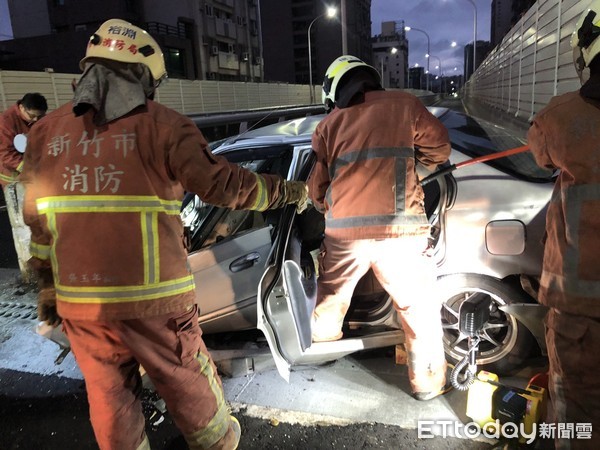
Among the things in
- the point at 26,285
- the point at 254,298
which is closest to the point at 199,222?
the point at 254,298

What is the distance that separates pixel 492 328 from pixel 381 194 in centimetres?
120

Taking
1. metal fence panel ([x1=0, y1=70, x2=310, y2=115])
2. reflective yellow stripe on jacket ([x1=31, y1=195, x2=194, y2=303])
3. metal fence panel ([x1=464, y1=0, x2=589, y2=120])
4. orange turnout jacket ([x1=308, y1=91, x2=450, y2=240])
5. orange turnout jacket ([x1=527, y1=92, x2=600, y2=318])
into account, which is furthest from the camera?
metal fence panel ([x1=0, y1=70, x2=310, y2=115])

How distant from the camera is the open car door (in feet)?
8.65

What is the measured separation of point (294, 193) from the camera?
2572 millimetres

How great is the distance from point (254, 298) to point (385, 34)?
364ft

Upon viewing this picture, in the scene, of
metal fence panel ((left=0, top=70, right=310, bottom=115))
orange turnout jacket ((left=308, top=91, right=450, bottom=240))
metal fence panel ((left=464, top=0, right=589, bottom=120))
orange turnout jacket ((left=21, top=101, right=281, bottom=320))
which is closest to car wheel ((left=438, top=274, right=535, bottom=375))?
orange turnout jacket ((left=308, top=91, right=450, bottom=240))

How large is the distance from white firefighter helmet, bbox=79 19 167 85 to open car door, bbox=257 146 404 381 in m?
1.15

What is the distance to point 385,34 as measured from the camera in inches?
4092

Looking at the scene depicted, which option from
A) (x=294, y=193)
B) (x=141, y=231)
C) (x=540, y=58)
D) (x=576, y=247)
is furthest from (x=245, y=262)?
(x=540, y=58)

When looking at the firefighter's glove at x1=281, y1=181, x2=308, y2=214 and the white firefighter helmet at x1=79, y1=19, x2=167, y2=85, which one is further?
the firefighter's glove at x1=281, y1=181, x2=308, y2=214

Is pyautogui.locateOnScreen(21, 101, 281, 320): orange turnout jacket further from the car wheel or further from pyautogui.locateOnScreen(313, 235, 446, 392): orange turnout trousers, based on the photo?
the car wheel

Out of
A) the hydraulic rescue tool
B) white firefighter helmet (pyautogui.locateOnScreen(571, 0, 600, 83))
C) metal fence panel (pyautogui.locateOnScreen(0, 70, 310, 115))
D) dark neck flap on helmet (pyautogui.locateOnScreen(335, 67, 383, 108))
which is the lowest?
the hydraulic rescue tool

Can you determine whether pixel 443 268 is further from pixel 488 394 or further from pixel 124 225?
pixel 124 225

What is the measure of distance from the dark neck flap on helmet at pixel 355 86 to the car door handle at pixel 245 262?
107 centimetres
